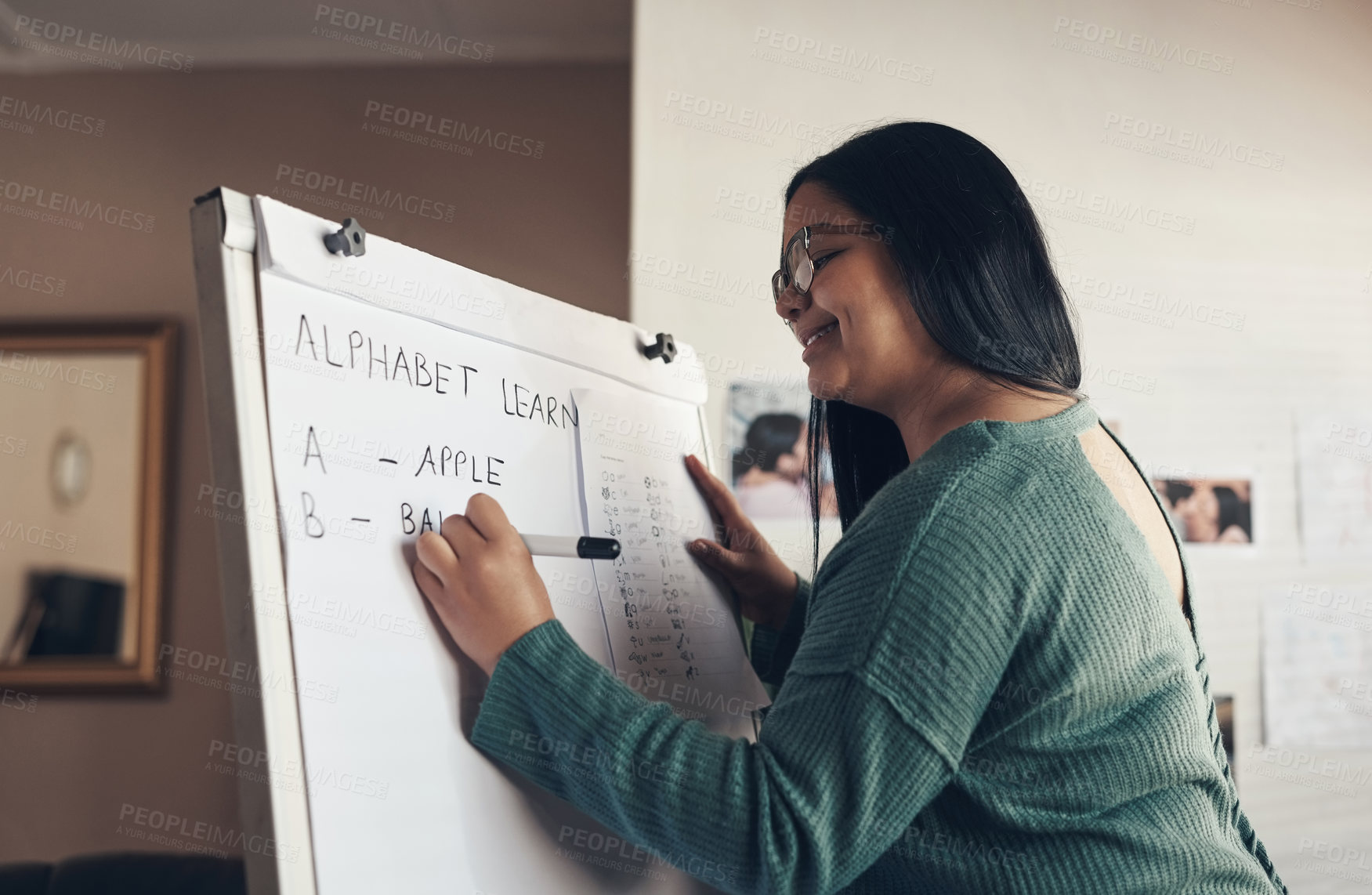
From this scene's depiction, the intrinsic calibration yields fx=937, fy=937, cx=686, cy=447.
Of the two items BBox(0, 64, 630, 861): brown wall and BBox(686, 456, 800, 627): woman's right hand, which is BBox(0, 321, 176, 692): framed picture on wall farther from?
BBox(686, 456, 800, 627): woman's right hand

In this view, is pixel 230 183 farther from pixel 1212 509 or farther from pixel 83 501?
pixel 1212 509

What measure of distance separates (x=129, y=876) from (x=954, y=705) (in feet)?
6.49

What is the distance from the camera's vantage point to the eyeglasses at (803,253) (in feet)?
2.94

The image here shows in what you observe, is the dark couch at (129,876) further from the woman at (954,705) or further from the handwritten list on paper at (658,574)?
the woman at (954,705)

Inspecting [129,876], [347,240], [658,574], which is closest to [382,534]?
[347,240]

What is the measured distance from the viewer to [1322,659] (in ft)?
6.12

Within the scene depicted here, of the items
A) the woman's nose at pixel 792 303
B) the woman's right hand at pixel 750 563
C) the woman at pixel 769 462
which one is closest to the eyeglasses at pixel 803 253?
the woman's nose at pixel 792 303

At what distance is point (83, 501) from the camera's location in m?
2.53

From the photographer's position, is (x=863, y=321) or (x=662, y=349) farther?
(x=662, y=349)

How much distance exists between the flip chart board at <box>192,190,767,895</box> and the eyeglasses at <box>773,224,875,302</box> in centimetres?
25

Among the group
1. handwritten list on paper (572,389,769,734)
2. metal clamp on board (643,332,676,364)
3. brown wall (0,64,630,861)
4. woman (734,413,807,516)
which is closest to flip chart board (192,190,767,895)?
handwritten list on paper (572,389,769,734)

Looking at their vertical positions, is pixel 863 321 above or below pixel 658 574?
above

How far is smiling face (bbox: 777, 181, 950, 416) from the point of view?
34.2 inches

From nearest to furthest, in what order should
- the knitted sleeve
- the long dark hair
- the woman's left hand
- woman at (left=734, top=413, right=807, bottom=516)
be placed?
the knitted sleeve, the woman's left hand, the long dark hair, woman at (left=734, top=413, right=807, bottom=516)
